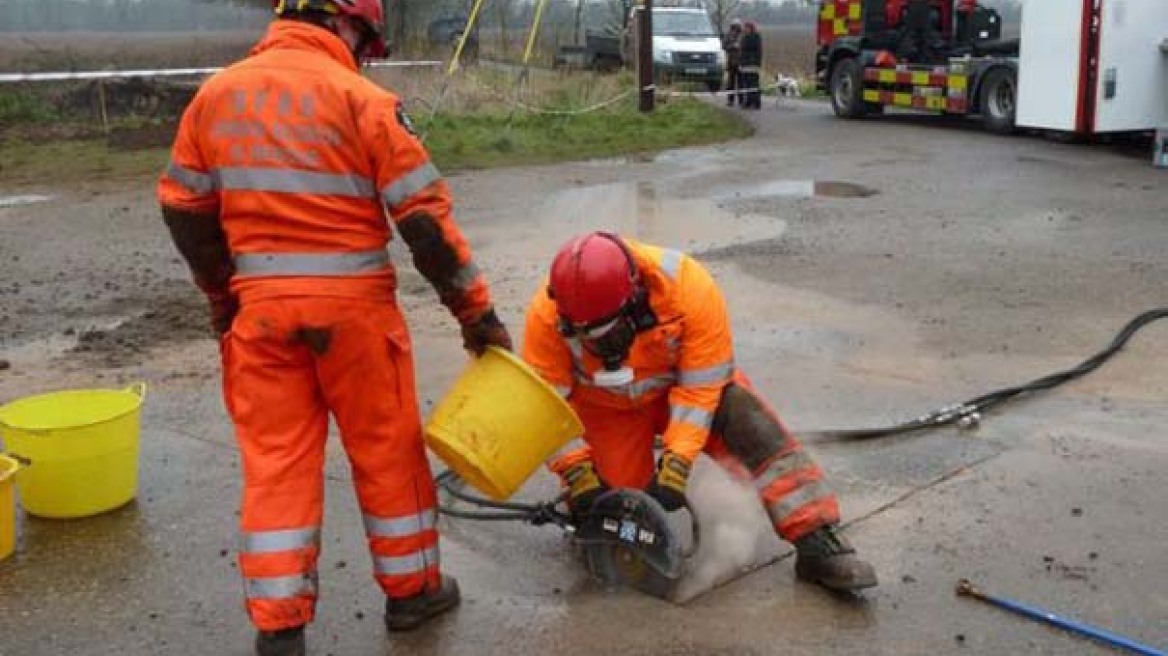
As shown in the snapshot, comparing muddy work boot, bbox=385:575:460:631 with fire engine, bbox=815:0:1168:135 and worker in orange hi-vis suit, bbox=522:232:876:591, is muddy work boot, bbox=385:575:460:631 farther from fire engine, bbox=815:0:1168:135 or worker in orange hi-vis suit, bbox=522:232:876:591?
fire engine, bbox=815:0:1168:135

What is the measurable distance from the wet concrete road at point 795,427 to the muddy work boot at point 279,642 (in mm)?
170

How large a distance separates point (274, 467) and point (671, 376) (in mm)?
1250

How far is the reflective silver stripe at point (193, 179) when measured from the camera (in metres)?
3.37

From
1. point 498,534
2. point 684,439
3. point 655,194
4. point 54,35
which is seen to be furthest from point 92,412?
point 54,35

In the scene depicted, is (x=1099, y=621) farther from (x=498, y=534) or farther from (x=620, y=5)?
(x=620, y=5)

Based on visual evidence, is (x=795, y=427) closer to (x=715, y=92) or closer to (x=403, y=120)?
(x=403, y=120)

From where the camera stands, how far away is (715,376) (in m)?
3.83

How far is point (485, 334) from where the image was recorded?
353 cm

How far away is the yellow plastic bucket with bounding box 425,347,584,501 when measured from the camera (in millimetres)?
3496

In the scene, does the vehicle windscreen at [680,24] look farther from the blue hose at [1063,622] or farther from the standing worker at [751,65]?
the blue hose at [1063,622]

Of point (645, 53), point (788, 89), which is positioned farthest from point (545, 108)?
point (788, 89)

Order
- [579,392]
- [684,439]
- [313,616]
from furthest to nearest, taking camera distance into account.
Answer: [579,392] → [684,439] → [313,616]

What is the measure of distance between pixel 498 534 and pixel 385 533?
2.84 feet

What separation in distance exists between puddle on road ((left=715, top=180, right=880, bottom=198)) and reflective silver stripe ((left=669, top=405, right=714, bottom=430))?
828cm
